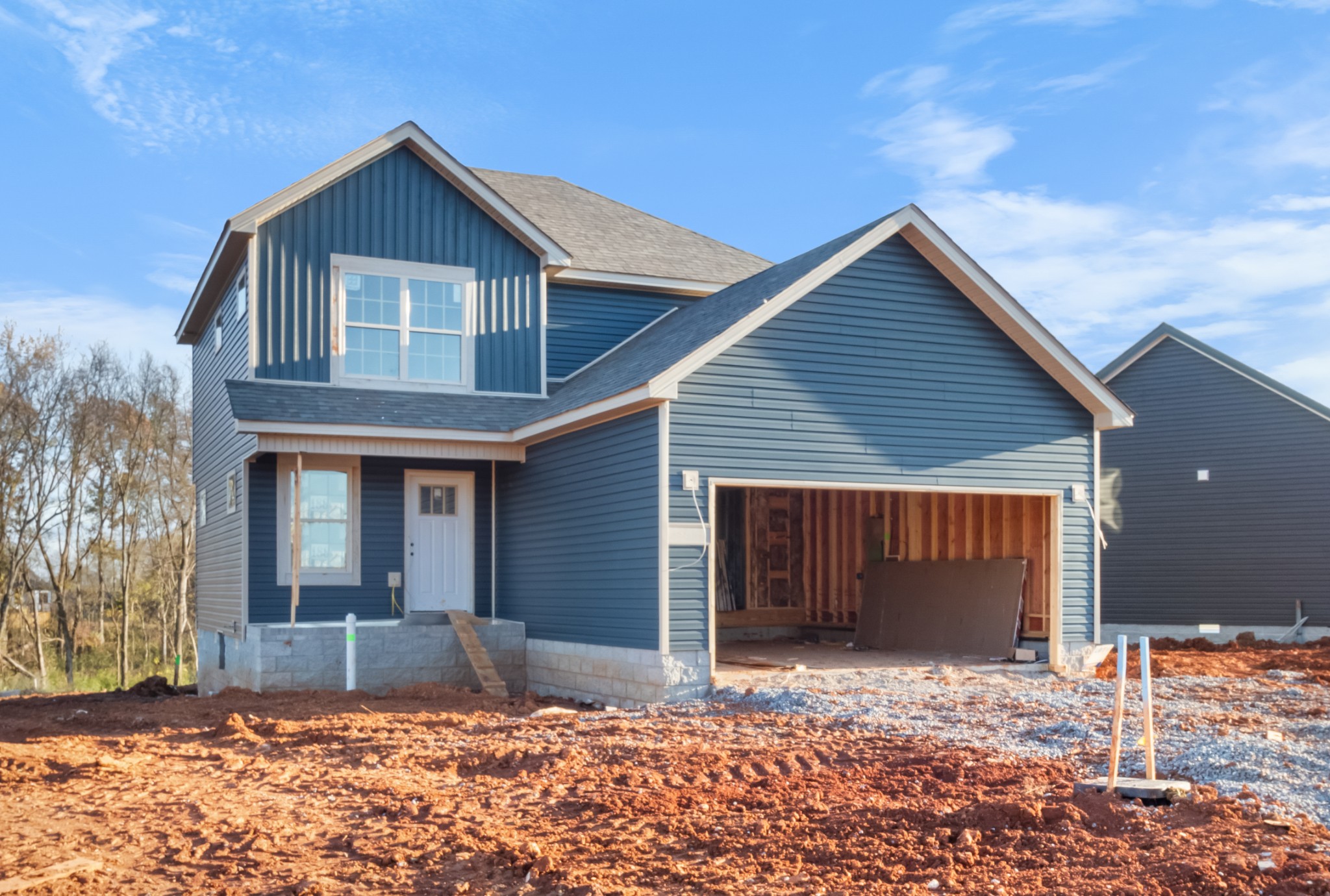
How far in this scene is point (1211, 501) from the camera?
2344 centimetres

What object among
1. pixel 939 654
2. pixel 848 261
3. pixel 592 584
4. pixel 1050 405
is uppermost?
pixel 848 261

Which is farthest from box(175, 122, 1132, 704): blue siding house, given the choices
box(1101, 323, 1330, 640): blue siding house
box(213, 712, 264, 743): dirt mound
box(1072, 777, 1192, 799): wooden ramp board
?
box(1101, 323, 1330, 640): blue siding house

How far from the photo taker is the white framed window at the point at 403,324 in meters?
16.8

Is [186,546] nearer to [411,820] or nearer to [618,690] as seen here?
[618,690]

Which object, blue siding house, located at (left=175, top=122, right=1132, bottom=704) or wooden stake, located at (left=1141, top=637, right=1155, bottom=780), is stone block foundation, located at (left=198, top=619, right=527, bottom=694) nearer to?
blue siding house, located at (left=175, top=122, right=1132, bottom=704)

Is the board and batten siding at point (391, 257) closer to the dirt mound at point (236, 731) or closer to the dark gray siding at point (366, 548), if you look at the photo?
the dark gray siding at point (366, 548)

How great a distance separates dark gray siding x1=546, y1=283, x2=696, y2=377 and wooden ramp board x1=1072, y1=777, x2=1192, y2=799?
11985mm

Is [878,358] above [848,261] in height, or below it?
below

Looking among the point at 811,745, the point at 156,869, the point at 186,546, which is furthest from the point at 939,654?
the point at 186,546

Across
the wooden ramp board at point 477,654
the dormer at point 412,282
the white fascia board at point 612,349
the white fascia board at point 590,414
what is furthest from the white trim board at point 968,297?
the dormer at point 412,282

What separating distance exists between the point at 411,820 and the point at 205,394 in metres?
15.2

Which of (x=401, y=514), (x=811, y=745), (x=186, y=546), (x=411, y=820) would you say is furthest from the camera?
(x=186, y=546)

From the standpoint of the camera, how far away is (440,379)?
1725 cm

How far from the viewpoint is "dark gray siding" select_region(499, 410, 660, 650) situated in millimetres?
13469
